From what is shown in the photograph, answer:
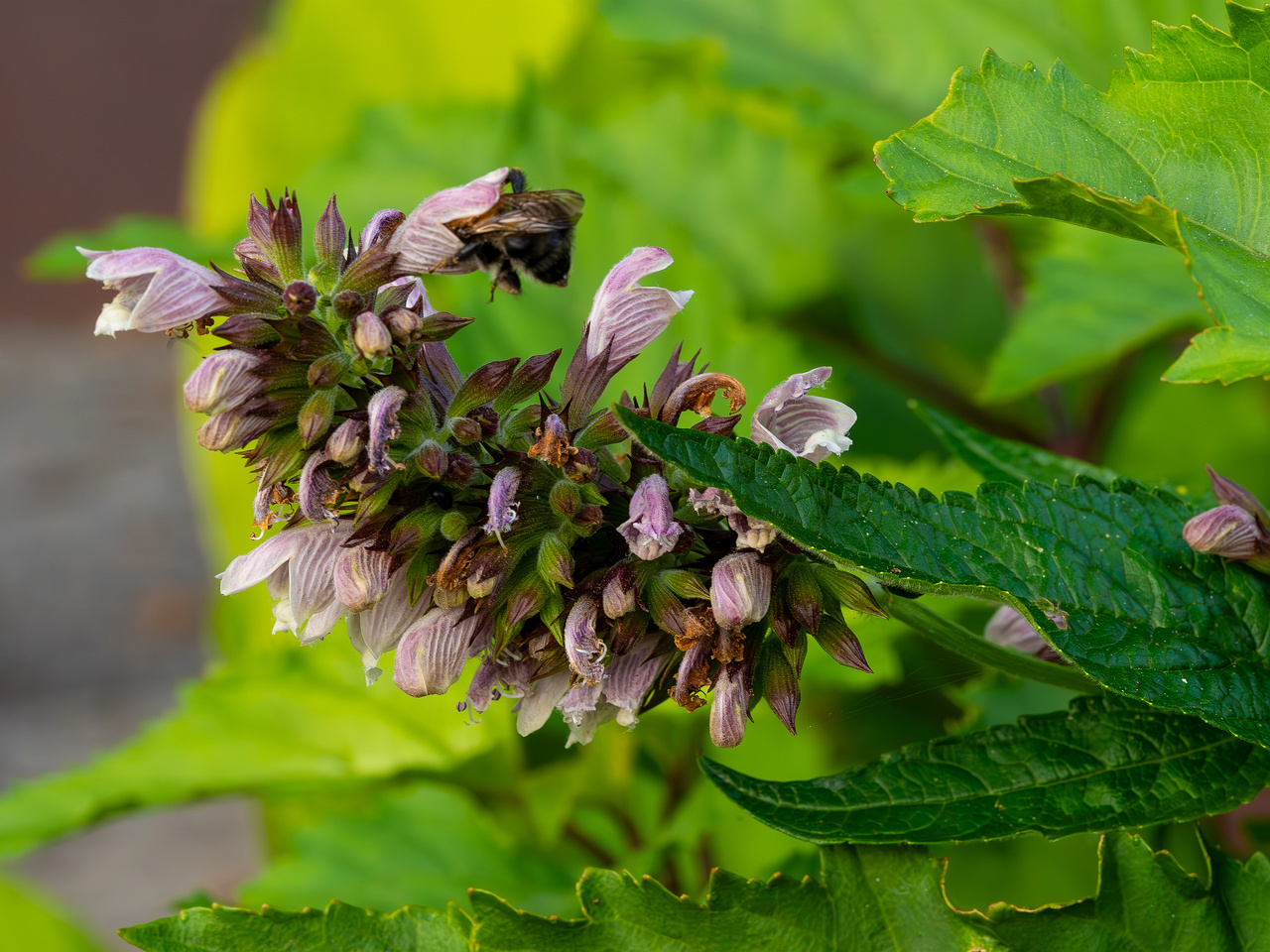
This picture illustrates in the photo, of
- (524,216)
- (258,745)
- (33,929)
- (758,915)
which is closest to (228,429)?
(524,216)

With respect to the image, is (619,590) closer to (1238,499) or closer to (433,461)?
(433,461)

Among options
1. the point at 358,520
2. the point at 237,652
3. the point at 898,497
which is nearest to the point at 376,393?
the point at 358,520

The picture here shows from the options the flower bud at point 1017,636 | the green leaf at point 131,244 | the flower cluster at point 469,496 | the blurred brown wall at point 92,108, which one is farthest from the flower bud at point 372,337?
the blurred brown wall at point 92,108

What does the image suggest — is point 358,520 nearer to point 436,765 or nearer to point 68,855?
point 436,765

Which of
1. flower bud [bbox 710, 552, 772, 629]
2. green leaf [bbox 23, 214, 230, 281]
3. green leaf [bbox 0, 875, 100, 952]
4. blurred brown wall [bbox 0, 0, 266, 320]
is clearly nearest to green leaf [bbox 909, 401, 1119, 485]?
flower bud [bbox 710, 552, 772, 629]

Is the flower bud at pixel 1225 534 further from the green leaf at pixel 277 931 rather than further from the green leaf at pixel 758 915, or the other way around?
the green leaf at pixel 277 931

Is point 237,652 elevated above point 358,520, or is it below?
below
